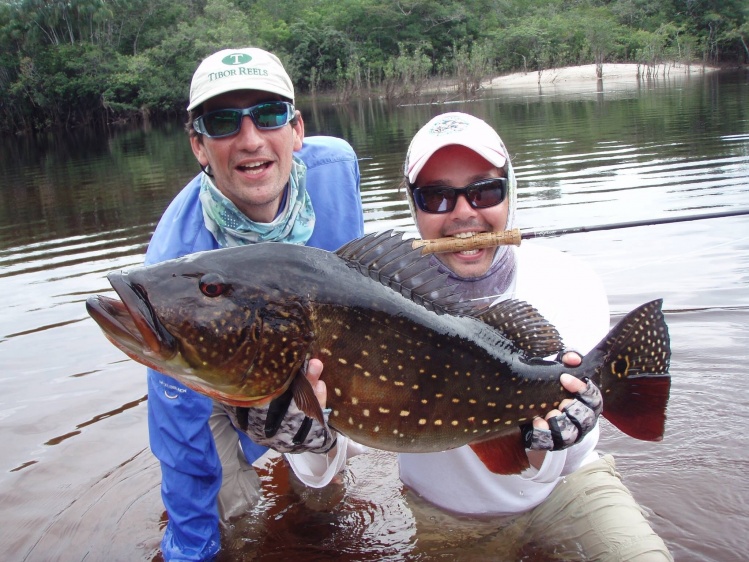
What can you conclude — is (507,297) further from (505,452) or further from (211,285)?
(211,285)

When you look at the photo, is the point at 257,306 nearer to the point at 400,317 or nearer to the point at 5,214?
the point at 400,317

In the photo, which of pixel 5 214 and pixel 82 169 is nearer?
pixel 5 214

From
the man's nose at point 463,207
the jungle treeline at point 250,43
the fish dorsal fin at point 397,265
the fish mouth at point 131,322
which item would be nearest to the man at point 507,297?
the man's nose at point 463,207

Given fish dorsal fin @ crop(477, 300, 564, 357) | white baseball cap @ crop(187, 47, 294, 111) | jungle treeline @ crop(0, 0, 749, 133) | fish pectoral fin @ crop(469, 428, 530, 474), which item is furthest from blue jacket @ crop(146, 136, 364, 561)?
jungle treeline @ crop(0, 0, 749, 133)

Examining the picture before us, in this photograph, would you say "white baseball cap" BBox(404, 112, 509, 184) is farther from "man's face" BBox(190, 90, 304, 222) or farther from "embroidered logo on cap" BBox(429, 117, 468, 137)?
"man's face" BBox(190, 90, 304, 222)

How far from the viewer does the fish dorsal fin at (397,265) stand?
8.82 feet

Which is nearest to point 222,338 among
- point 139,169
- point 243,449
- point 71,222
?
point 243,449

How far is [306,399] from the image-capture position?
8.06 feet

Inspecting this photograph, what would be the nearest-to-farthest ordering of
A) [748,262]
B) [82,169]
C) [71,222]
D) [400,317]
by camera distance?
[400,317] < [748,262] < [71,222] < [82,169]

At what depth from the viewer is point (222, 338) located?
2412mm

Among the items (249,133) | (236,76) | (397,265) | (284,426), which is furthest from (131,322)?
(236,76)

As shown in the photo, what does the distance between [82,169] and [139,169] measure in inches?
122

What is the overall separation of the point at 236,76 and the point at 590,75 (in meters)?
45.7

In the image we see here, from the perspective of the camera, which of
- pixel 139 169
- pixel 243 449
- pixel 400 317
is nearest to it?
pixel 400 317
